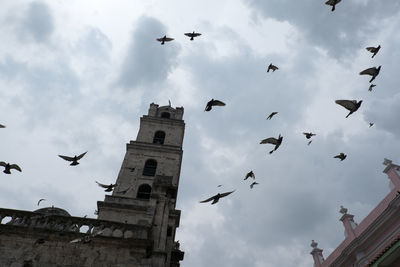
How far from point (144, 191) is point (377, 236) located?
17250 mm

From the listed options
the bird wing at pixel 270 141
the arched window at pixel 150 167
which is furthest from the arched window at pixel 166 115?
the bird wing at pixel 270 141

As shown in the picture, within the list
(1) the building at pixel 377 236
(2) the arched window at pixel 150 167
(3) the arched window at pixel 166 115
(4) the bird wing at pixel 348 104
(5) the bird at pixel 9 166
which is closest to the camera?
(4) the bird wing at pixel 348 104

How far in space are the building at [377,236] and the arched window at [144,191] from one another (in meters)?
14.6

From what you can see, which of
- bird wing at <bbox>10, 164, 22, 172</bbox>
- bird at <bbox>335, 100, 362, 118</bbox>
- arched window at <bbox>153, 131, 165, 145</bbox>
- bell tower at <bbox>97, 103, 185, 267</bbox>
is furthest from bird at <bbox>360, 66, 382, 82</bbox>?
arched window at <bbox>153, 131, 165, 145</bbox>

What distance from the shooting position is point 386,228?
17422mm

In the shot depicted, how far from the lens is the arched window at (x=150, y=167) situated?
28.5 m

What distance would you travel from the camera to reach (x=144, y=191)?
88.2 ft

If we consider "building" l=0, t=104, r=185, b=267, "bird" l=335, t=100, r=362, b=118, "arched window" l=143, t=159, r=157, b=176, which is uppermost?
"arched window" l=143, t=159, r=157, b=176

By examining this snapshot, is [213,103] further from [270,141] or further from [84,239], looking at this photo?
[84,239]

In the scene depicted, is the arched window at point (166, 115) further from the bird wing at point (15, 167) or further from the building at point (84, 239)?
the bird wing at point (15, 167)

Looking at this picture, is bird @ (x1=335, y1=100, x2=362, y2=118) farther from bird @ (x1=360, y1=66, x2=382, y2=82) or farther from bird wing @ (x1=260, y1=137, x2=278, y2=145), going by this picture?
bird wing @ (x1=260, y1=137, x2=278, y2=145)

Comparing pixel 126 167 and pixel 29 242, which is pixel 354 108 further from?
pixel 126 167

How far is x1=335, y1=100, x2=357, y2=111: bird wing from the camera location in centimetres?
1002

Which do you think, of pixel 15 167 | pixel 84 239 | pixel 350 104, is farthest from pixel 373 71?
pixel 15 167
